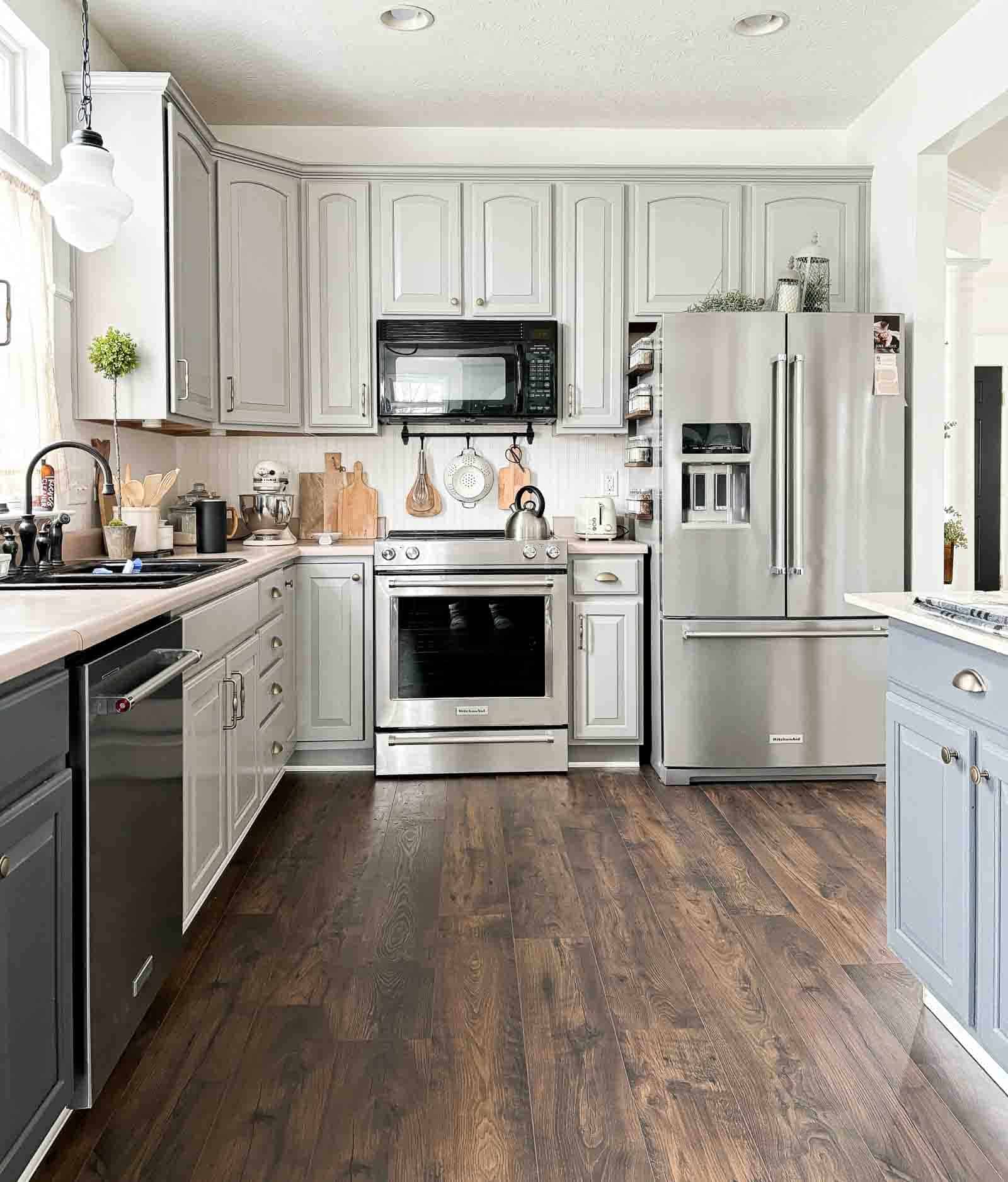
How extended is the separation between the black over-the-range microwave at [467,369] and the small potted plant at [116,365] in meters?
1.17

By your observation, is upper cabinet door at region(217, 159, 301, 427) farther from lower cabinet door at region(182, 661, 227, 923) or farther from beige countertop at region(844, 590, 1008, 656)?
beige countertop at region(844, 590, 1008, 656)

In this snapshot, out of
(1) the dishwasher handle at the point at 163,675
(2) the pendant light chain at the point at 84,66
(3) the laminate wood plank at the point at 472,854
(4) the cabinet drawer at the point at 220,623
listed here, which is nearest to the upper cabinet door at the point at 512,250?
(2) the pendant light chain at the point at 84,66

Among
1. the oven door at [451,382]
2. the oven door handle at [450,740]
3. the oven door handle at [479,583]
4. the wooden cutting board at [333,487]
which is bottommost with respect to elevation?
the oven door handle at [450,740]

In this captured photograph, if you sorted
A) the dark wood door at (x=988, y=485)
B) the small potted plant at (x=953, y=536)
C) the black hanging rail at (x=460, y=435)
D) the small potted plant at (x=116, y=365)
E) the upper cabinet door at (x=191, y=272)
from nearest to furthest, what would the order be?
the small potted plant at (x=116, y=365) < the upper cabinet door at (x=191, y=272) < the black hanging rail at (x=460, y=435) < the small potted plant at (x=953, y=536) < the dark wood door at (x=988, y=485)

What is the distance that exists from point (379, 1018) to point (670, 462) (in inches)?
94.3

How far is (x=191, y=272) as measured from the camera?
3.63 meters

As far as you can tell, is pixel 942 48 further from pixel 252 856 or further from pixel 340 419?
pixel 252 856

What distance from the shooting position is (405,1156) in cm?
167

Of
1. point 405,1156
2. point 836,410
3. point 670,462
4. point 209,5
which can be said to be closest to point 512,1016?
point 405,1156

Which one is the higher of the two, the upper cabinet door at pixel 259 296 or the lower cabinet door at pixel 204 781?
the upper cabinet door at pixel 259 296

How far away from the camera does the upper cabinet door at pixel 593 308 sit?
4.26 metres

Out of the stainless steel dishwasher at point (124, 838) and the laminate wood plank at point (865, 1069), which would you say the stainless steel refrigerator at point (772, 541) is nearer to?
the laminate wood plank at point (865, 1069)

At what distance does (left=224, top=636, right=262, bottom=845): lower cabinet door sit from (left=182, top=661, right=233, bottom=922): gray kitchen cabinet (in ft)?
0.18

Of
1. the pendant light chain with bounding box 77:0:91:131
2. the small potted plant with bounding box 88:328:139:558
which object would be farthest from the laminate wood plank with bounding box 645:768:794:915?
the pendant light chain with bounding box 77:0:91:131
